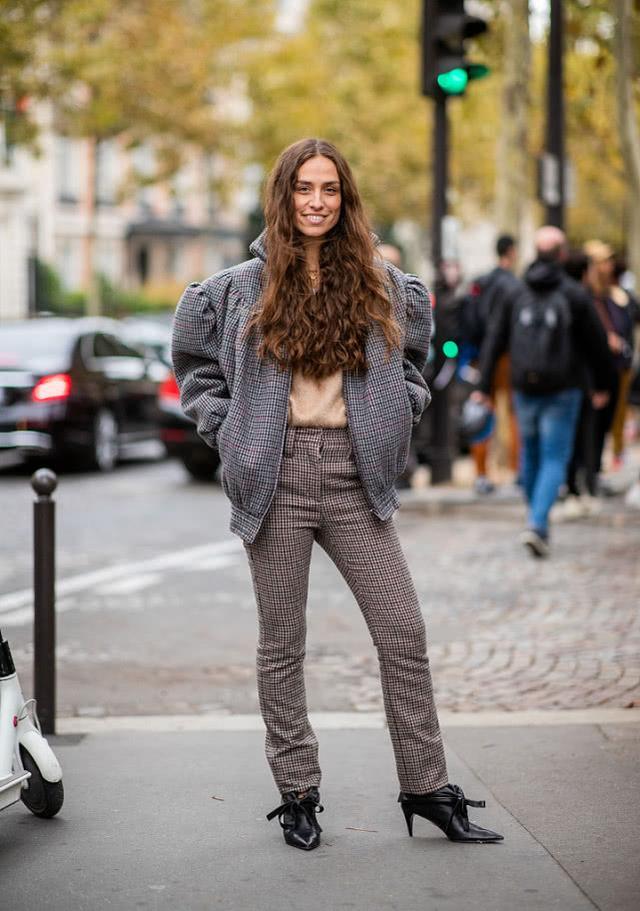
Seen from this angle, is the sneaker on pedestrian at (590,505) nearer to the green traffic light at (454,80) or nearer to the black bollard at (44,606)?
the green traffic light at (454,80)

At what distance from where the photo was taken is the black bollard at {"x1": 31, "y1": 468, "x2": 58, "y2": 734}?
5.66 m

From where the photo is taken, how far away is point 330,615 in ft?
26.9

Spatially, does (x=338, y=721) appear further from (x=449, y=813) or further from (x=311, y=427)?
(x=311, y=427)

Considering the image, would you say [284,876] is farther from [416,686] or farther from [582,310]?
[582,310]

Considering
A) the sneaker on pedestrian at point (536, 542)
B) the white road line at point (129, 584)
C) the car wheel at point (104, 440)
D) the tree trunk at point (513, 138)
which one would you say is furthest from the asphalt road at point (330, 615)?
the tree trunk at point (513, 138)

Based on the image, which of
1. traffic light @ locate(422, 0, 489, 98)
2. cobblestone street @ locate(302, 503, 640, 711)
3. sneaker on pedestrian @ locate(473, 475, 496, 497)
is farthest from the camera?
sneaker on pedestrian @ locate(473, 475, 496, 497)

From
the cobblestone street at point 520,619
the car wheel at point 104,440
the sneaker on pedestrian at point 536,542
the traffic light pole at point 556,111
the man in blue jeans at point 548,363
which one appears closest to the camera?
the cobblestone street at point 520,619

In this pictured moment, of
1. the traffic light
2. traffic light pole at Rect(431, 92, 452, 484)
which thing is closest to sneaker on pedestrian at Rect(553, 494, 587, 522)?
traffic light pole at Rect(431, 92, 452, 484)

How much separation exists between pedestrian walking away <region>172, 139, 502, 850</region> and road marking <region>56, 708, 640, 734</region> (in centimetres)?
132

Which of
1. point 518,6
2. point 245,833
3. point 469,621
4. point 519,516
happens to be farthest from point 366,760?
point 518,6

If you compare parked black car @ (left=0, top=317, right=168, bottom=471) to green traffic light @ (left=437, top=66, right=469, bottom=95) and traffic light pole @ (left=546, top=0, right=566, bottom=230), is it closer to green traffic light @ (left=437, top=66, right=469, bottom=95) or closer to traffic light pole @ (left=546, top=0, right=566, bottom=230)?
traffic light pole @ (left=546, top=0, right=566, bottom=230)

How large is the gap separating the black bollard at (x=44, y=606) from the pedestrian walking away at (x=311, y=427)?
4.37 ft

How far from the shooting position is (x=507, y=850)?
4359 millimetres

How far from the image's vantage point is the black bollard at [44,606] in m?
5.66
